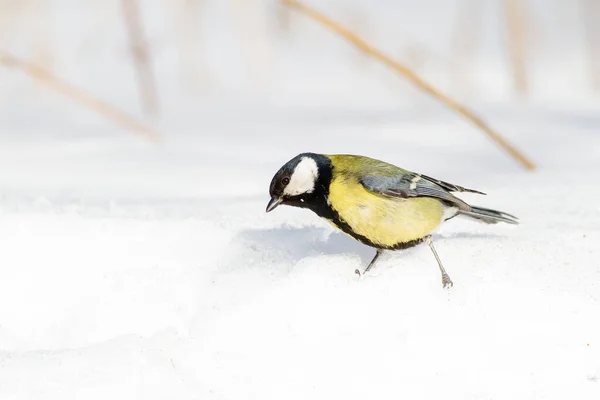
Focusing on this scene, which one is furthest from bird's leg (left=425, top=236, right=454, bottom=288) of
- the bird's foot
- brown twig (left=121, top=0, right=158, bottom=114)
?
brown twig (left=121, top=0, right=158, bottom=114)

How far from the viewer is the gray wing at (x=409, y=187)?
2623mm

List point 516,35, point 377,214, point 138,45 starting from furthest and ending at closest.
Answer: point 516,35 < point 138,45 < point 377,214

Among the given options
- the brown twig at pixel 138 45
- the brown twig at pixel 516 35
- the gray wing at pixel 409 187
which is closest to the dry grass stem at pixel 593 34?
the brown twig at pixel 516 35

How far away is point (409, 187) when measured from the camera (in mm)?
2682

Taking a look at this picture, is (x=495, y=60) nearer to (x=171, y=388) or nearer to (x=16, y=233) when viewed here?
(x=16, y=233)

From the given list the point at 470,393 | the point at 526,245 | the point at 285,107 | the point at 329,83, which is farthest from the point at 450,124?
the point at 329,83

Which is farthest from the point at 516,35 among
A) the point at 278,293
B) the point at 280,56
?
the point at 280,56

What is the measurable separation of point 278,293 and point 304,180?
443 mm

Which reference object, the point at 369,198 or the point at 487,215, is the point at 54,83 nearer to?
the point at 369,198

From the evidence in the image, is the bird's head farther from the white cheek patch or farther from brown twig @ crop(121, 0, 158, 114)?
brown twig @ crop(121, 0, 158, 114)

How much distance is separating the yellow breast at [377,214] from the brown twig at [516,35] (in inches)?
161

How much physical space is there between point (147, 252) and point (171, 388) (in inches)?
35.1

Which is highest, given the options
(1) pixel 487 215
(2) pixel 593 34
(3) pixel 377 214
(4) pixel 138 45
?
(3) pixel 377 214

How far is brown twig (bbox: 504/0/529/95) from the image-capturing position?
6.37 metres
